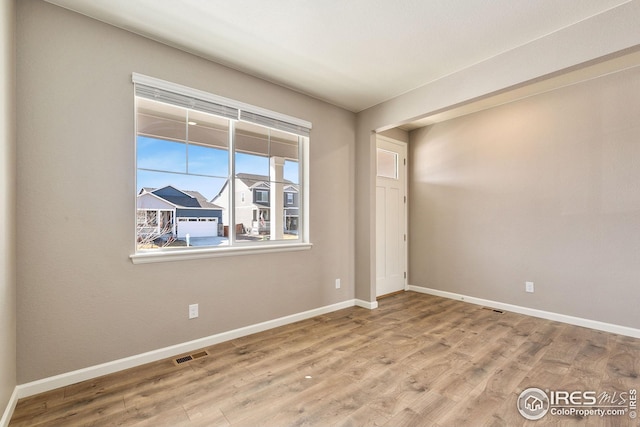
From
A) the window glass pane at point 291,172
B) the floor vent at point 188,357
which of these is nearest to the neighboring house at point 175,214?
the window glass pane at point 291,172

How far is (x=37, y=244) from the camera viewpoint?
199cm

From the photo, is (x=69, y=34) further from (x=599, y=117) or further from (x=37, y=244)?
(x=599, y=117)

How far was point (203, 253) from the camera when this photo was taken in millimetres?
2713

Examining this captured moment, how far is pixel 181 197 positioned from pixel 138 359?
1389 millimetres

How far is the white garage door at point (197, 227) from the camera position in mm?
2693

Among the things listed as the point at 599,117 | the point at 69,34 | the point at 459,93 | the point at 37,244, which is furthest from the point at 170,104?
the point at 599,117

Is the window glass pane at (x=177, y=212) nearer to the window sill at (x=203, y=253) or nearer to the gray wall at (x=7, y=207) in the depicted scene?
the window sill at (x=203, y=253)

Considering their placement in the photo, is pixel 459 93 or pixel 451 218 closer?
pixel 459 93

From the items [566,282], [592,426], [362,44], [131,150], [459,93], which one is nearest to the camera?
[592,426]

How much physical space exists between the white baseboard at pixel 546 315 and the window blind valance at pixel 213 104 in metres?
3.20

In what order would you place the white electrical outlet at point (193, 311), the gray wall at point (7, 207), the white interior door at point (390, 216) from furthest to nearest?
the white interior door at point (390, 216) → the white electrical outlet at point (193, 311) → the gray wall at point (7, 207)

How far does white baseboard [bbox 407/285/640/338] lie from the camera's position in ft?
A: 9.89

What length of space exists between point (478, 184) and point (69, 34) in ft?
15.3

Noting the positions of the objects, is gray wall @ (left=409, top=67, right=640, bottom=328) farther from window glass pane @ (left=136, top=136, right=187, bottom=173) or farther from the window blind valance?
window glass pane @ (left=136, top=136, right=187, bottom=173)
